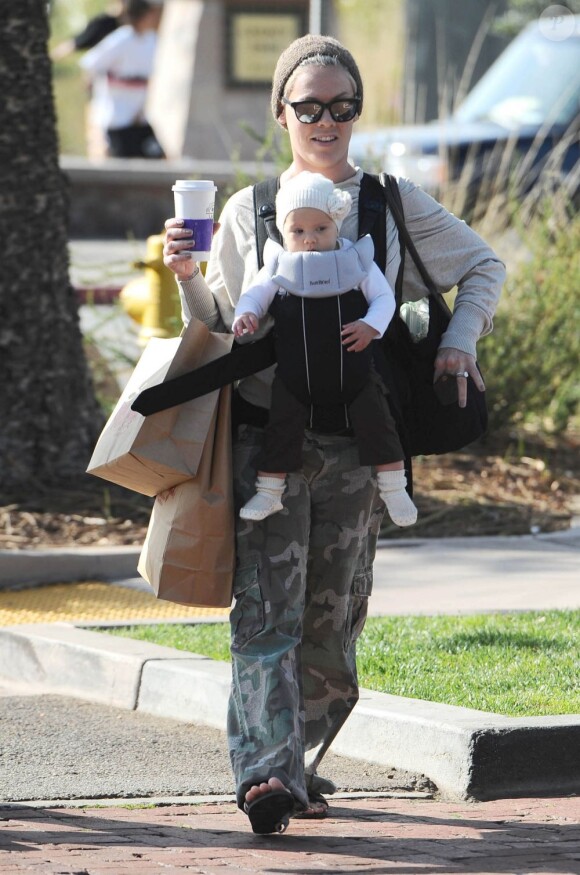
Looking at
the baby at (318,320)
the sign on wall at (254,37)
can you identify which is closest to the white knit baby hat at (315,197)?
the baby at (318,320)

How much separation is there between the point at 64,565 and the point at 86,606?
20.0 inches

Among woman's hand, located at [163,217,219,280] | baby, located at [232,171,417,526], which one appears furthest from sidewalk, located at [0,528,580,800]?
woman's hand, located at [163,217,219,280]

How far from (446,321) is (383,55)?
73.3 ft

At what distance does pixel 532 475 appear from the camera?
958 centimetres

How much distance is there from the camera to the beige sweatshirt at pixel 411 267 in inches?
166

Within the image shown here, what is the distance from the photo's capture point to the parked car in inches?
486

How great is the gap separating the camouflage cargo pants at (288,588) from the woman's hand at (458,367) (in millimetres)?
293

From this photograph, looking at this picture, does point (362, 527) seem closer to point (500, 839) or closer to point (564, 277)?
point (500, 839)

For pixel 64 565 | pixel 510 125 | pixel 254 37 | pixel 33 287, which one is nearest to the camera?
pixel 64 565

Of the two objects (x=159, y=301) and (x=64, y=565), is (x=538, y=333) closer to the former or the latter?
(x=159, y=301)

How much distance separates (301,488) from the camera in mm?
4164

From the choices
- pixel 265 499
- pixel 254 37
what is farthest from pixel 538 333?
pixel 254 37

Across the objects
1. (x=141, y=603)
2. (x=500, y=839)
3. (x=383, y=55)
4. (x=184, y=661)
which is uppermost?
(x=500, y=839)

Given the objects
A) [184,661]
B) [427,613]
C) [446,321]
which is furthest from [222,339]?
[427,613]
